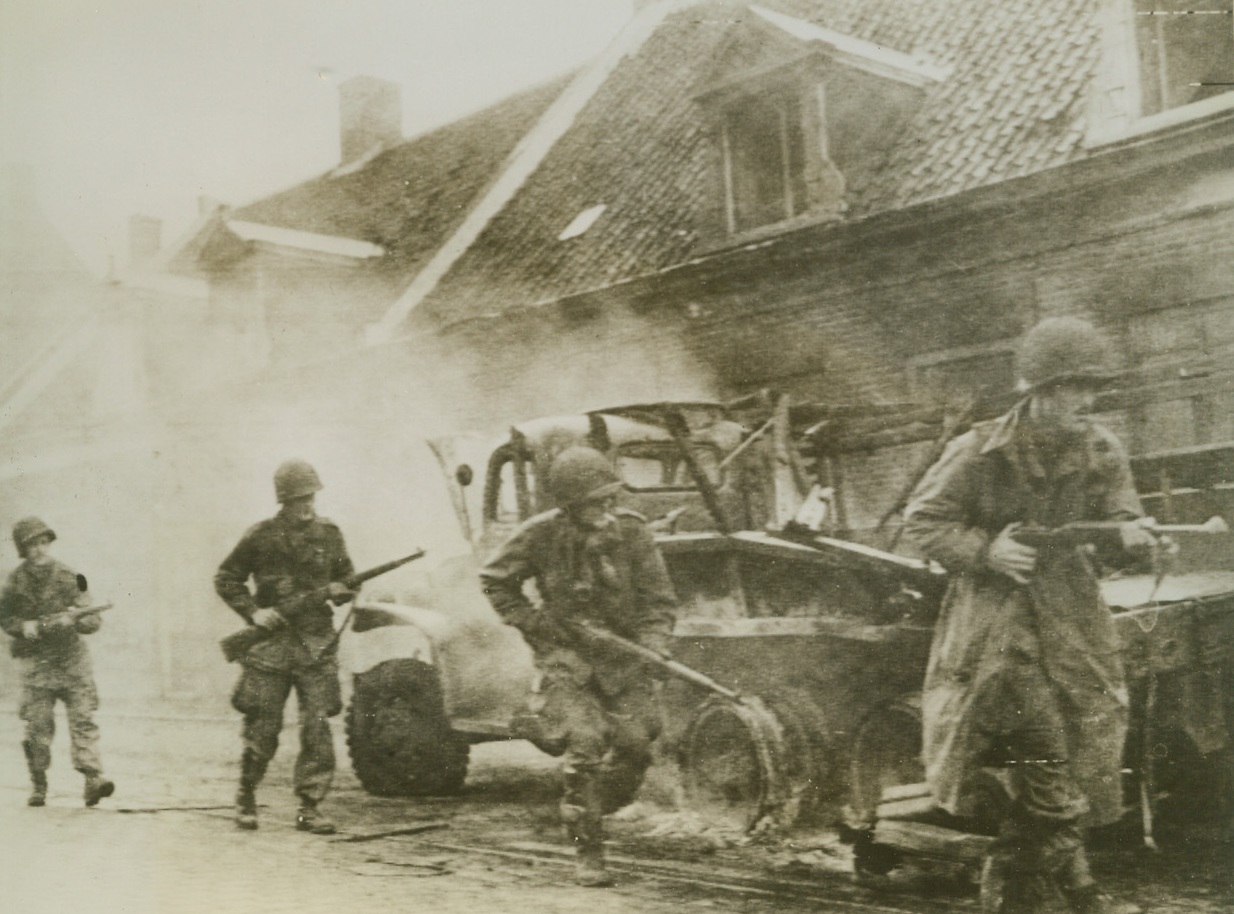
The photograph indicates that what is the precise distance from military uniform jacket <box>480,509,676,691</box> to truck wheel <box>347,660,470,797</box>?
1.75 metres

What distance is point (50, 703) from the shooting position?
23.3ft

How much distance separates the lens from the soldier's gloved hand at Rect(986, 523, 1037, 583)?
165 inches

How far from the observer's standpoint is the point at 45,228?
22.1 feet

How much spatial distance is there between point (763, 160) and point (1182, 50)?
2805 millimetres

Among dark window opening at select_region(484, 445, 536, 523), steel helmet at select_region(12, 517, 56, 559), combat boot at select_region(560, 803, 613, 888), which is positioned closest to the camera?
combat boot at select_region(560, 803, 613, 888)

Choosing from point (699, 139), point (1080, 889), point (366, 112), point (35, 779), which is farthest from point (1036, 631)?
point (35, 779)

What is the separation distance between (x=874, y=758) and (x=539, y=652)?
147 centimetres

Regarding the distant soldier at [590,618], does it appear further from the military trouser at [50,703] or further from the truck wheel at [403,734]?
the military trouser at [50,703]

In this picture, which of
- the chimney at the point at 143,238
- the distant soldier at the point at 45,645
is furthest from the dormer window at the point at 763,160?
the distant soldier at the point at 45,645

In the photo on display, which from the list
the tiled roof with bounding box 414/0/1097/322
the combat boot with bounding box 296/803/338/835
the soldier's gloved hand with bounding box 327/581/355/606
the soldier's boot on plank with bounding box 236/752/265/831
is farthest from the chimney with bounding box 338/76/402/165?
the combat boot with bounding box 296/803/338/835

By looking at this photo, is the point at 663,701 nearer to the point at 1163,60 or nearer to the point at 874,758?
the point at 874,758

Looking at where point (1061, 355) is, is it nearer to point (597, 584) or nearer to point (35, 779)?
point (597, 584)

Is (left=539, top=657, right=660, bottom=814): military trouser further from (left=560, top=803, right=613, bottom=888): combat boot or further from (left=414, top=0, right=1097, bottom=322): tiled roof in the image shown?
(left=414, top=0, right=1097, bottom=322): tiled roof

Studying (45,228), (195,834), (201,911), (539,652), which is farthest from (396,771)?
(45,228)
